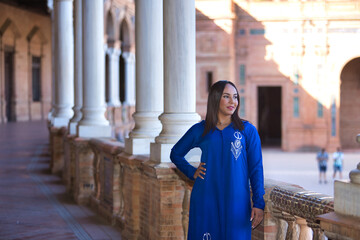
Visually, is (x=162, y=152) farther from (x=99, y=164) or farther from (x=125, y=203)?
(x=99, y=164)

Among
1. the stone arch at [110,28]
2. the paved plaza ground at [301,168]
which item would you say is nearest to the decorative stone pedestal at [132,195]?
the paved plaza ground at [301,168]

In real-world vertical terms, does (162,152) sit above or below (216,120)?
below

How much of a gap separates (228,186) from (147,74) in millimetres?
3053

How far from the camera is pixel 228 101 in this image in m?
3.25

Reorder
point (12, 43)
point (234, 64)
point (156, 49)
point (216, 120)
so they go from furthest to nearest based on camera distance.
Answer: point (12, 43), point (234, 64), point (156, 49), point (216, 120)

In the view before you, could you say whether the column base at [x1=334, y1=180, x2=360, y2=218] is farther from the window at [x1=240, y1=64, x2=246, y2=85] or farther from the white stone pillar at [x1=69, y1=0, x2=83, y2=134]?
the window at [x1=240, y1=64, x2=246, y2=85]

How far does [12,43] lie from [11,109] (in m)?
3.23

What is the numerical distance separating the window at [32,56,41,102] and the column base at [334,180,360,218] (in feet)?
98.6

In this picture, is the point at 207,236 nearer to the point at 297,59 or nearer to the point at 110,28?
the point at 110,28

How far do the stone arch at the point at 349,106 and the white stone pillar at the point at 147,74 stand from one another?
23.6 metres

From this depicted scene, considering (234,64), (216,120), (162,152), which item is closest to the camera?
(216,120)

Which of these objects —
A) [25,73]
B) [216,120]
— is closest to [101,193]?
[216,120]

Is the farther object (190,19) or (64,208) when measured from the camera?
(64,208)

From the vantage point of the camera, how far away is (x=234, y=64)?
26.4 m
